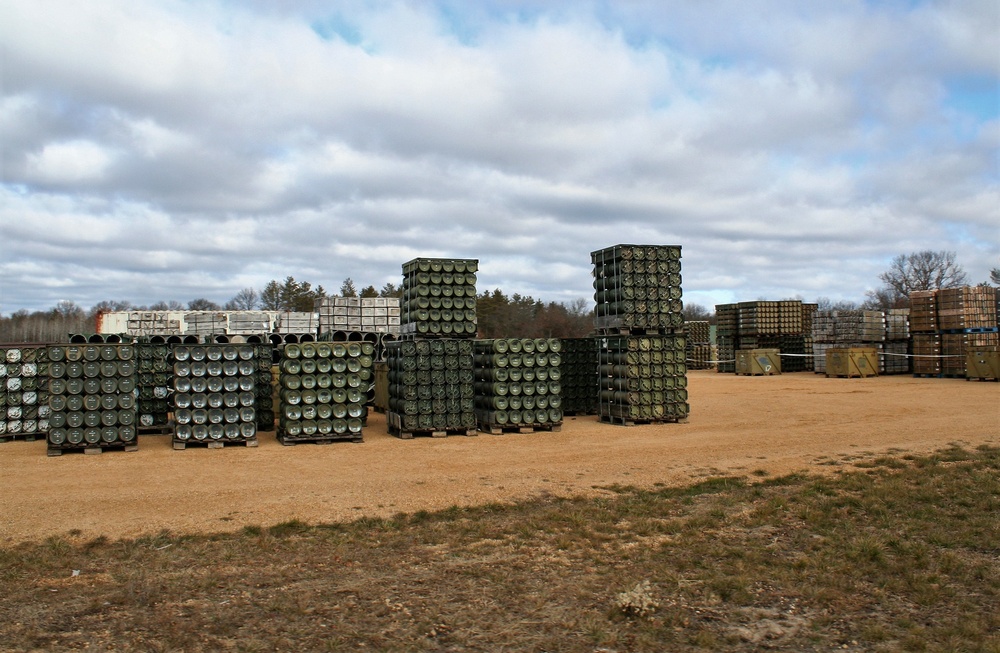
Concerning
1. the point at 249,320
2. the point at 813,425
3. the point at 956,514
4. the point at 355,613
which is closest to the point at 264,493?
the point at 355,613

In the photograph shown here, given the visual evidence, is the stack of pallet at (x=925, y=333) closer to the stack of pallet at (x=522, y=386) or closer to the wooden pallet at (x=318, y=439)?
the stack of pallet at (x=522, y=386)

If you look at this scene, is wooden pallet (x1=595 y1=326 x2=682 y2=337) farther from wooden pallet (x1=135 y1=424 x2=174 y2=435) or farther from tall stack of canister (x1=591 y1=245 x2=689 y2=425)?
wooden pallet (x1=135 y1=424 x2=174 y2=435)

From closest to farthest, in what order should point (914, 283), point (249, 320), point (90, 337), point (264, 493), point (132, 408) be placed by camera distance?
point (264, 493) < point (132, 408) < point (90, 337) < point (249, 320) < point (914, 283)

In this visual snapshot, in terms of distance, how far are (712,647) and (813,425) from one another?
1370 centimetres

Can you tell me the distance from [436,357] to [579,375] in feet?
16.3

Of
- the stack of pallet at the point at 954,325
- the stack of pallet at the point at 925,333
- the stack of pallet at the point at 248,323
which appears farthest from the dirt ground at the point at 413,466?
the stack of pallet at the point at 925,333

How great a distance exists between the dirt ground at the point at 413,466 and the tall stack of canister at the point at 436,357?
68 centimetres

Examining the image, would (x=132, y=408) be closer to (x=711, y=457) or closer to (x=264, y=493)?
(x=264, y=493)

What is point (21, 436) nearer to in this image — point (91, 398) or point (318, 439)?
point (91, 398)

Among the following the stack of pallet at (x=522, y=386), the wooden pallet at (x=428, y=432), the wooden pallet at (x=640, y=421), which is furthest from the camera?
the wooden pallet at (x=640, y=421)

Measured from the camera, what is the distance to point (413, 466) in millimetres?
13602

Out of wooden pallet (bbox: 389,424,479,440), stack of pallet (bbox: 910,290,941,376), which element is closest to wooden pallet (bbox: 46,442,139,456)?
wooden pallet (bbox: 389,424,479,440)

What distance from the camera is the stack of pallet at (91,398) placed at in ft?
50.3

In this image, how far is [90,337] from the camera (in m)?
21.4
